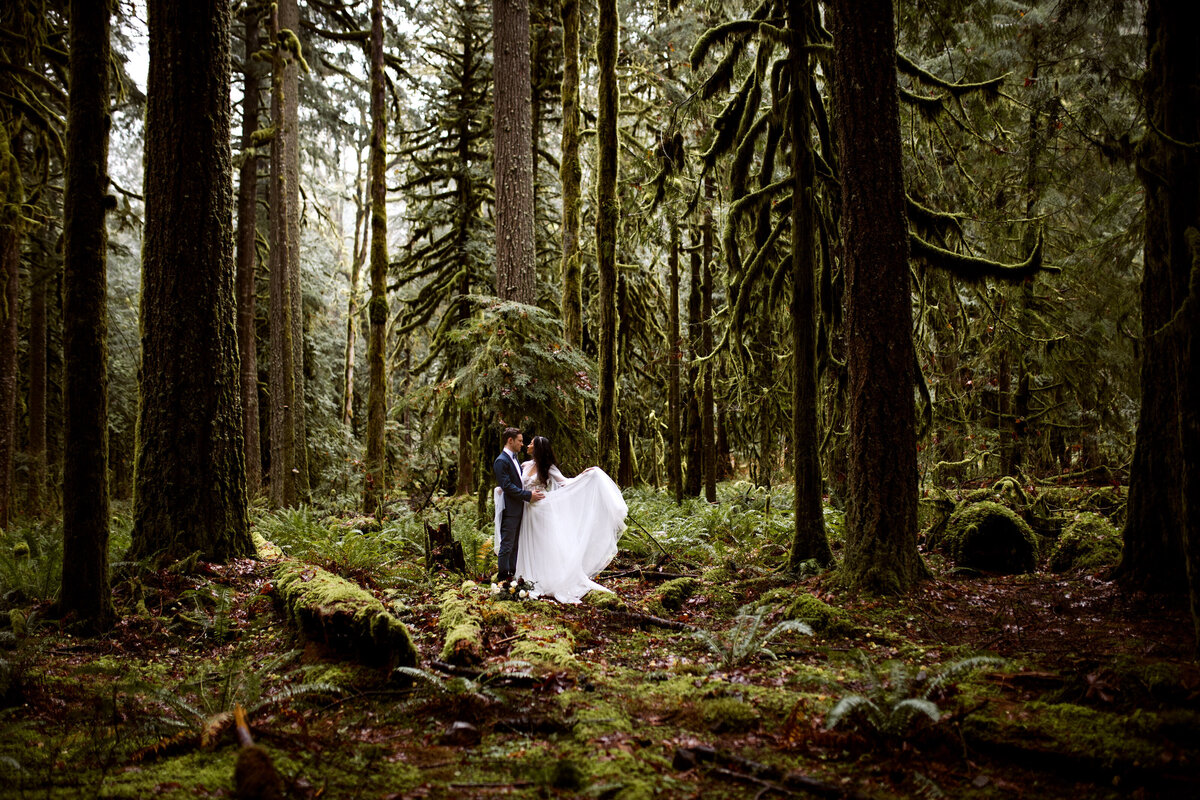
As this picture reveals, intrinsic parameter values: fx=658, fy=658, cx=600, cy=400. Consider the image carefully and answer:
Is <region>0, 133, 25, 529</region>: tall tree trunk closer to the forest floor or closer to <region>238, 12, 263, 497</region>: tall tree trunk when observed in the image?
<region>238, 12, 263, 497</region>: tall tree trunk

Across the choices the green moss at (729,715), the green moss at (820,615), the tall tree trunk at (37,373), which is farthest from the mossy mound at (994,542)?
the tall tree trunk at (37,373)

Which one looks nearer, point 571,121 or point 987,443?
point 571,121

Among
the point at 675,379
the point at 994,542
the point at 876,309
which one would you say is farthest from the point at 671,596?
the point at 675,379

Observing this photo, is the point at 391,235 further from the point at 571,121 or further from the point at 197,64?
the point at 197,64

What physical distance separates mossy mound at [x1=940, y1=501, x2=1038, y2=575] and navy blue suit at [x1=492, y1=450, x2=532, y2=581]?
5.42m

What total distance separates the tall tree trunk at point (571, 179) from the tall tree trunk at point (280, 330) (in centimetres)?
666

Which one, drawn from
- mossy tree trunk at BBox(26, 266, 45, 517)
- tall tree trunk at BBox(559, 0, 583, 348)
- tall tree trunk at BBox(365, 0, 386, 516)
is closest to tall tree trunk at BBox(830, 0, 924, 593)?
tall tree trunk at BBox(559, 0, 583, 348)

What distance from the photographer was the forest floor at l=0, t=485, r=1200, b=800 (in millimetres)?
3145

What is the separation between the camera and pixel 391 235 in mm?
44312

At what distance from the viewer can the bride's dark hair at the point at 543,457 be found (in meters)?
8.41

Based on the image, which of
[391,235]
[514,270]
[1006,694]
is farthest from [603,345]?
[391,235]

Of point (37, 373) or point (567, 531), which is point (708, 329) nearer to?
point (567, 531)

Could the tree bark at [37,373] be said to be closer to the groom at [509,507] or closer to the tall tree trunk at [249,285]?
the tall tree trunk at [249,285]

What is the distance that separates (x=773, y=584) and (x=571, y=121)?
8.72m
